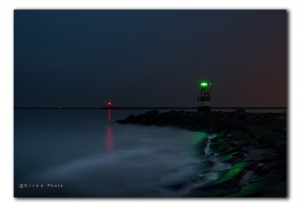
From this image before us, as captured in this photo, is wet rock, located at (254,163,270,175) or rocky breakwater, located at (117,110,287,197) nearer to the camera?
rocky breakwater, located at (117,110,287,197)

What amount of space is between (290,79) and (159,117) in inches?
615

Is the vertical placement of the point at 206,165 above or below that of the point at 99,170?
above

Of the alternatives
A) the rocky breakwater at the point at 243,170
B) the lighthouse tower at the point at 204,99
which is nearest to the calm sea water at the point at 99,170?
the rocky breakwater at the point at 243,170

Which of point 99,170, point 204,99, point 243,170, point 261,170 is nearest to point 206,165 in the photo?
point 243,170

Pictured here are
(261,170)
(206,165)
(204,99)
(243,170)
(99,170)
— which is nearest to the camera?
(261,170)

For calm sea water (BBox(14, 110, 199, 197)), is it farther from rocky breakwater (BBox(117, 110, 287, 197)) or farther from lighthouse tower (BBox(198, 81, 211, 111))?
lighthouse tower (BBox(198, 81, 211, 111))

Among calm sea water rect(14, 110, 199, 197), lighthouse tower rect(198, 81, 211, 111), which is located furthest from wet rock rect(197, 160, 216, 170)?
lighthouse tower rect(198, 81, 211, 111)

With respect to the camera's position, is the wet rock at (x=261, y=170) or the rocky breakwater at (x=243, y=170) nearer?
the rocky breakwater at (x=243, y=170)

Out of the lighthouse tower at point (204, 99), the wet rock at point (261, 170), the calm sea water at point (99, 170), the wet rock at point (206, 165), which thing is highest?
the lighthouse tower at point (204, 99)

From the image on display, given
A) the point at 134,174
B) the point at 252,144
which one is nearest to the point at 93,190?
the point at 134,174

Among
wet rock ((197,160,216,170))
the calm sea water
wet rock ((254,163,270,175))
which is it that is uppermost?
wet rock ((254,163,270,175))

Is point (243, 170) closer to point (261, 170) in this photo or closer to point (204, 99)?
point (261, 170)

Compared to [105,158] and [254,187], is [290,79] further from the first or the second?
[105,158]

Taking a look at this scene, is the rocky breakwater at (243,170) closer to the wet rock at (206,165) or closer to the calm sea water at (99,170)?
the wet rock at (206,165)
